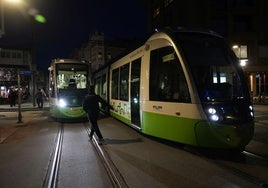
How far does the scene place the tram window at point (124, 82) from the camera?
1138 centimetres

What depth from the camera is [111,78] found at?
14.9 meters

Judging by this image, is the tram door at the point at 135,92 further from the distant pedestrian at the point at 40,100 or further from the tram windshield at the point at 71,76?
the distant pedestrian at the point at 40,100

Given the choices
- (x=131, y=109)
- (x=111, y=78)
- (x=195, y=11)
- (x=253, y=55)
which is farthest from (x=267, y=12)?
(x=131, y=109)

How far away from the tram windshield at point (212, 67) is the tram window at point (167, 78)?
1.20ft

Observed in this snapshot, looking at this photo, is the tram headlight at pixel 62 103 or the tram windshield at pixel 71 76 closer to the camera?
the tram headlight at pixel 62 103

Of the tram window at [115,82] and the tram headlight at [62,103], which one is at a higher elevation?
the tram window at [115,82]

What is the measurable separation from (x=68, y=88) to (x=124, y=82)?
173 inches

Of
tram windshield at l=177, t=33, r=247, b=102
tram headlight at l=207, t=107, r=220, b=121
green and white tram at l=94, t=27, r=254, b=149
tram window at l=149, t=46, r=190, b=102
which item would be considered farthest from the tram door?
tram headlight at l=207, t=107, r=220, b=121

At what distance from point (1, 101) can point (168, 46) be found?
31.5 m

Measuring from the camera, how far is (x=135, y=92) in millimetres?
10102

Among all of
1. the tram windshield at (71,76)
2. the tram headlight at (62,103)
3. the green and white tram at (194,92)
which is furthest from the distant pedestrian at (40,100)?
the green and white tram at (194,92)

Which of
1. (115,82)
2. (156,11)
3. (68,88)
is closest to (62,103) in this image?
(68,88)

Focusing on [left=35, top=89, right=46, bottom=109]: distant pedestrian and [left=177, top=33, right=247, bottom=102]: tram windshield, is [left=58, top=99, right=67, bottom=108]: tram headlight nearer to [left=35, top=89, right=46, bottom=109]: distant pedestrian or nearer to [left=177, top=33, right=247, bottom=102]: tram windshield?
[left=177, top=33, right=247, bottom=102]: tram windshield

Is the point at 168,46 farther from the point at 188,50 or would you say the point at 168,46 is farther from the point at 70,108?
the point at 70,108
